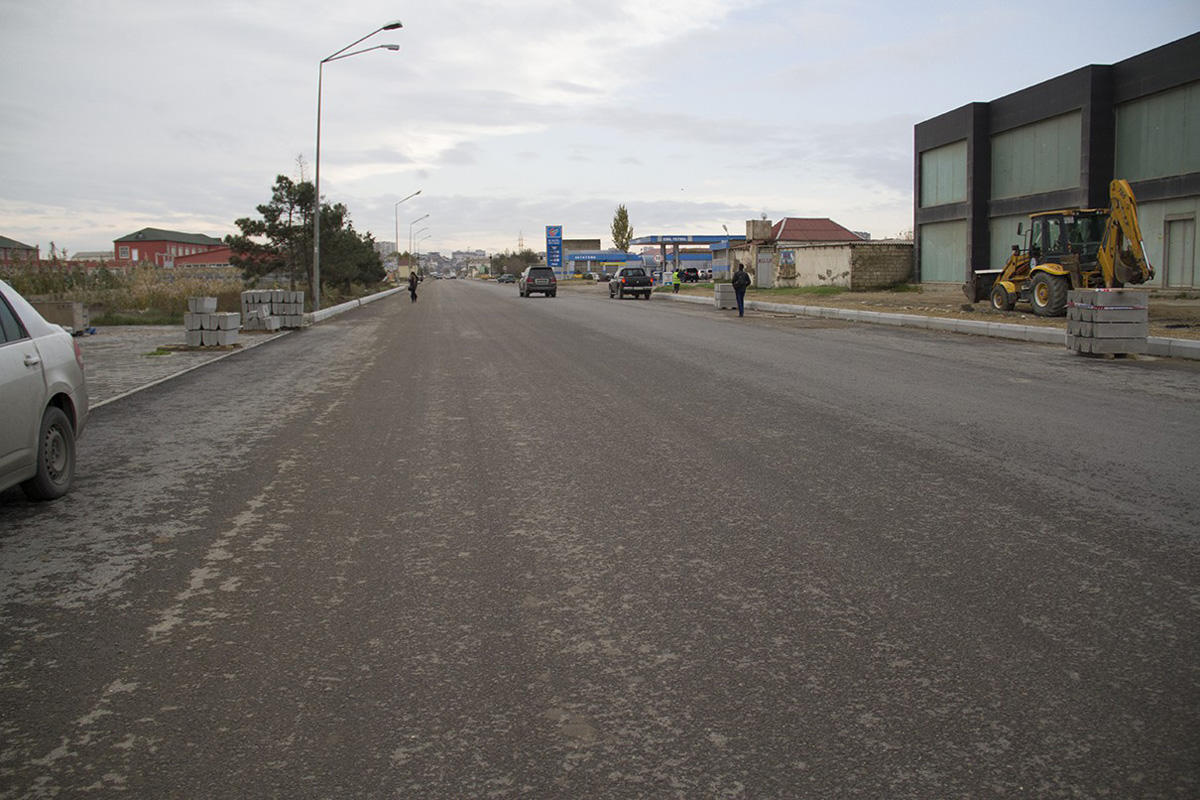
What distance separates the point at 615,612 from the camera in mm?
4438

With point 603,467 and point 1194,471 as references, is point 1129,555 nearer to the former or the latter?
point 1194,471

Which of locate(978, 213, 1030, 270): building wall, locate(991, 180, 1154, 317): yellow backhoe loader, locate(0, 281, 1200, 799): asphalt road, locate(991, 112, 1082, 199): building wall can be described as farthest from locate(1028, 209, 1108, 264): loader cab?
locate(0, 281, 1200, 799): asphalt road

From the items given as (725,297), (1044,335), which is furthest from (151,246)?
(1044,335)

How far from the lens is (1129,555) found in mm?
5117

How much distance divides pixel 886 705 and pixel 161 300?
3577cm

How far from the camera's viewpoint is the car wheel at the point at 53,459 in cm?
664

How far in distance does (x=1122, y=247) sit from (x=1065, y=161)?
14024 millimetres

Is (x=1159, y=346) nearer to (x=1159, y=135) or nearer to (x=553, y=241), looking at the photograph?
(x=1159, y=135)

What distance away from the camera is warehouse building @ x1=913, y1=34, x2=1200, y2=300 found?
30391mm

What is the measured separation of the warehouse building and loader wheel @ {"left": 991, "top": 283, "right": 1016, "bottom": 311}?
2172 mm

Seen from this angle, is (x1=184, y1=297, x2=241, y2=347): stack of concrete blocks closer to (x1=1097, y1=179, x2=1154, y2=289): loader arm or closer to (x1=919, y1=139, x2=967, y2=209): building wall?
(x1=1097, y1=179, x2=1154, y2=289): loader arm

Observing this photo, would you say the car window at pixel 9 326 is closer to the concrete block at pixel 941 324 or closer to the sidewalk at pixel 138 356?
the sidewalk at pixel 138 356

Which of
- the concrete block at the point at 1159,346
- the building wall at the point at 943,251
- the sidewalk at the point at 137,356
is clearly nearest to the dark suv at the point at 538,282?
the building wall at the point at 943,251

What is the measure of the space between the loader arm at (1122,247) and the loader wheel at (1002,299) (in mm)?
3297
